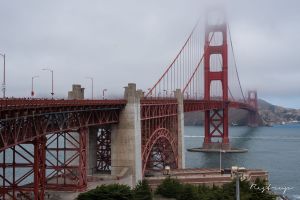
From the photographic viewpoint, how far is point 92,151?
4591cm

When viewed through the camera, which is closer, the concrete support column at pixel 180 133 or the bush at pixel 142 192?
the bush at pixel 142 192

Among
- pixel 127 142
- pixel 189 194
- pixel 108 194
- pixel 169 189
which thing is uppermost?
pixel 127 142

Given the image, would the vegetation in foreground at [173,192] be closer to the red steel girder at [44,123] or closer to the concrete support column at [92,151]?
the red steel girder at [44,123]

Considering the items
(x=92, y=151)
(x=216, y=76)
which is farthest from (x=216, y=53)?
(x=92, y=151)

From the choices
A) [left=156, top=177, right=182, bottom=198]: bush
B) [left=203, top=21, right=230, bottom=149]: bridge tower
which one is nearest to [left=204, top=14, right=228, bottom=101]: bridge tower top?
[left=203, top=21, right=230, bottom=149]: bridge tower

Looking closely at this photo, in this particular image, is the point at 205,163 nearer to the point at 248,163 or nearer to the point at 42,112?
the point at 248,163

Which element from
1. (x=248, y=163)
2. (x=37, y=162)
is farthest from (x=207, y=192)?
(x=248, y=163)

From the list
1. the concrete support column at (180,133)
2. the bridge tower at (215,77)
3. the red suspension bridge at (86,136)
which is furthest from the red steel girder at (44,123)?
the bridge tower at (215,77)

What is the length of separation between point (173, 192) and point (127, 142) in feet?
19.0

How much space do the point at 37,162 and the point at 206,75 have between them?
251ft

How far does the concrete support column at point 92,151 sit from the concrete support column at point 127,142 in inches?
79.9

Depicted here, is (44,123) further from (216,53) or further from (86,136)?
(216,53)

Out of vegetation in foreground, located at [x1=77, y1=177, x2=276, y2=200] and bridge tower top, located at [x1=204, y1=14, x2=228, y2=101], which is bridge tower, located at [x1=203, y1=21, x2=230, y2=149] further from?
vegetation in foreground, located at [x1=77, y1=177, x2=276, y2=200]

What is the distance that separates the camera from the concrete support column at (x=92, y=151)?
45125mm
